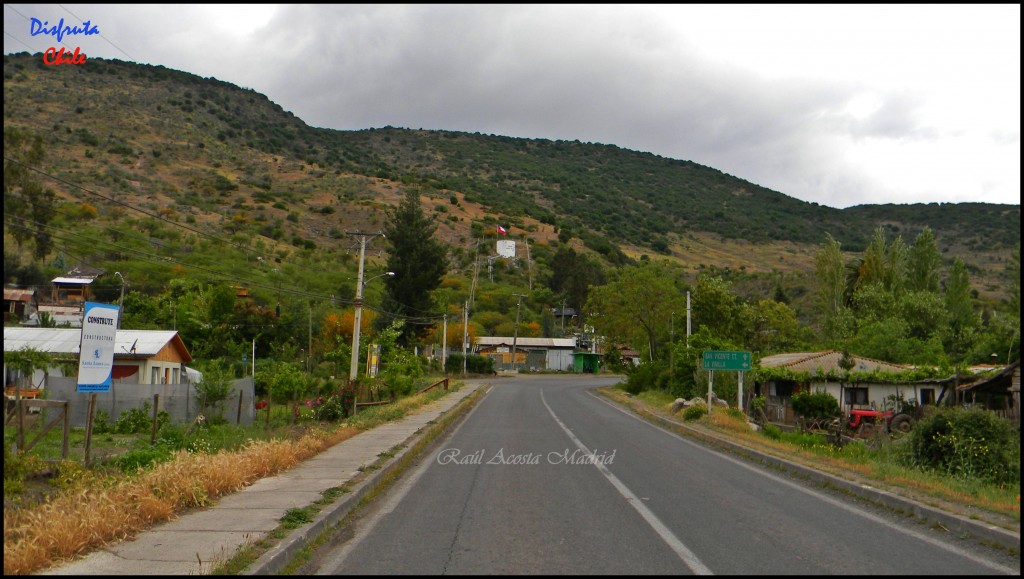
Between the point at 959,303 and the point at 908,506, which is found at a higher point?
the point at 959,303

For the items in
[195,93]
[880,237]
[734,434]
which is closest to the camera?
[734,434]

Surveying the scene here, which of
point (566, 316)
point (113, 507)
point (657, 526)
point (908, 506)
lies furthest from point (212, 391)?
point (566, 316)

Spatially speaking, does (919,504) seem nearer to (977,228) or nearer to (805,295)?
(805,295)

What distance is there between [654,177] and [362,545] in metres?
181

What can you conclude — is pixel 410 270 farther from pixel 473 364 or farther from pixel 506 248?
pixel 506 248

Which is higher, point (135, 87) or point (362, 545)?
point (135, 87)

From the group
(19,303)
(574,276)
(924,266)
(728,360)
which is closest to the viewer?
(728,360)

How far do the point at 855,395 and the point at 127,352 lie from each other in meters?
32.2

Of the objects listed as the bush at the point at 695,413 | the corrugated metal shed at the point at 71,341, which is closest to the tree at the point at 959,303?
the bush at the point at 695,413

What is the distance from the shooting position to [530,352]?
90.4 metres

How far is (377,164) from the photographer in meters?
143

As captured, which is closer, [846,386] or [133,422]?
[133,422]

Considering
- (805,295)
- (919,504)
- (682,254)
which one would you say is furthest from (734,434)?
(682,254)

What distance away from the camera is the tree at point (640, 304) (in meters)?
56.7
